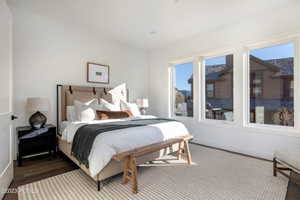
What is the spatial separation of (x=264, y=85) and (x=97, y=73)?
149 inches

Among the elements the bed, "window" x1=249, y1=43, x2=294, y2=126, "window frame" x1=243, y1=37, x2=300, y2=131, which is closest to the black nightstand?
the bed

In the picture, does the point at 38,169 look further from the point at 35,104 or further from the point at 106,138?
the point at 106,138

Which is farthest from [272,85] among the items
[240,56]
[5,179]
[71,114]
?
[5,179]

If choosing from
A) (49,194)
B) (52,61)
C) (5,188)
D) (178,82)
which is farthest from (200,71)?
(5,188)

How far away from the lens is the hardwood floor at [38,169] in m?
2.12

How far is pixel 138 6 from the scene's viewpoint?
2.72 m

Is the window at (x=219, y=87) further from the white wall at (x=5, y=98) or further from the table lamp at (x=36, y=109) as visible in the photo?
the white wall at (x=5, y=98)

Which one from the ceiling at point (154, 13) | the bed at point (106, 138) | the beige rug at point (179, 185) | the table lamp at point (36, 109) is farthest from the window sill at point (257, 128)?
the table lamp at point (36, 109)

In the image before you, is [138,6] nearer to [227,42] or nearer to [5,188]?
[227,42]

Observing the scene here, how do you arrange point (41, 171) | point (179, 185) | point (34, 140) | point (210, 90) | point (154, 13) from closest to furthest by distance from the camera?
1. point (179, 185)
2. point (41, 171)
3. point (34, 140)
4. point (154, 13)
5. point (210, 90)

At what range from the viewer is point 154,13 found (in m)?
2.95

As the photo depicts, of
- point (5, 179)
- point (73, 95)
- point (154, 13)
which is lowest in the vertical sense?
point (5, 179)

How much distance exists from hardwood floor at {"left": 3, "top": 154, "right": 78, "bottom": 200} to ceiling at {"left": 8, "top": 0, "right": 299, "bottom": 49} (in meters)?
2.81

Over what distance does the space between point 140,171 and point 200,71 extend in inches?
111
